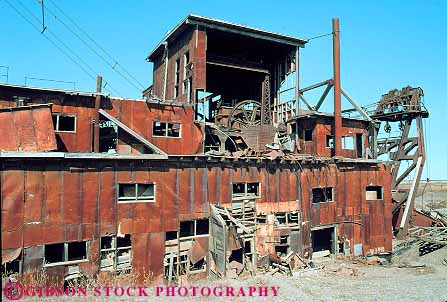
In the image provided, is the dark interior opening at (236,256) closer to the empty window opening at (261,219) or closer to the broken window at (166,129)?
the empty window opening at (261,219)

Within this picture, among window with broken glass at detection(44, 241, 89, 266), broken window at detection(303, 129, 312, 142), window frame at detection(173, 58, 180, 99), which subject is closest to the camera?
window with broken glass at detection(44, 241, 89, 266)

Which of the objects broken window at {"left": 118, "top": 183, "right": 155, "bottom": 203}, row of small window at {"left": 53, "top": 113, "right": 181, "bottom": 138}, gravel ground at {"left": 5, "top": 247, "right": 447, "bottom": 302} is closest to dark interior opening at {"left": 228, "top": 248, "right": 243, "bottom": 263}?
gravel ground at {"left": 5, "top": 247, "right": 447, "bottom": 302}

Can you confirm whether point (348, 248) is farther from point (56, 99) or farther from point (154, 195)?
point (56, 99)

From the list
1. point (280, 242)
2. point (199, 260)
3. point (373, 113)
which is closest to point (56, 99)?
point (199, 260)

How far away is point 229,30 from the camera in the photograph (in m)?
21.8

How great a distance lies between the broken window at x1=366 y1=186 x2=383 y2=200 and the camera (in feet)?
79.6

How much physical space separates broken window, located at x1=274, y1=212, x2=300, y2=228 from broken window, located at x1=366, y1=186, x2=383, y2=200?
6.61 metres

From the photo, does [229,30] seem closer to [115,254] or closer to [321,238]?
[115,254]

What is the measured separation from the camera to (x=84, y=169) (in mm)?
15273

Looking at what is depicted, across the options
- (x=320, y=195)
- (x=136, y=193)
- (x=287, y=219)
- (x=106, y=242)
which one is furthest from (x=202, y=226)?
(x=320, y=195)

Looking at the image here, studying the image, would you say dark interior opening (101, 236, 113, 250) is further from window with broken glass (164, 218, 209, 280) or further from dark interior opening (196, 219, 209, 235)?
dark interior opening (196, 219, 209, 235)

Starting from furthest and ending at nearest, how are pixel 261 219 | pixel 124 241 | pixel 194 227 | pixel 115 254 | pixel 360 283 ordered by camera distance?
pixel 261 219, pixel 194 227, pixel 360 283, pixel 124 241, pixel 115 254

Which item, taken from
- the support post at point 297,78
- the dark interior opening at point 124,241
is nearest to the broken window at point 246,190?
the dark interior opening at point 124,241

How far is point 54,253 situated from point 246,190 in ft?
33.0
